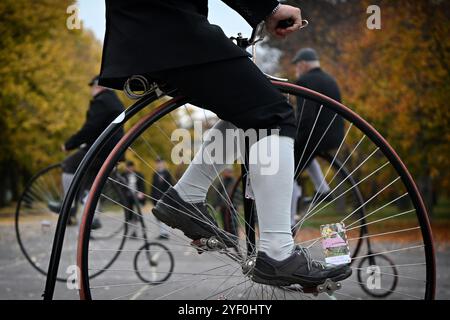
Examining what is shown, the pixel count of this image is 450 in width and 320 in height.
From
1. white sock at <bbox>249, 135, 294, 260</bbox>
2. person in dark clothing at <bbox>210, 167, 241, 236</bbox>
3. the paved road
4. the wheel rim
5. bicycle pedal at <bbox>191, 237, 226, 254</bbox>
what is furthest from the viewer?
the paved road

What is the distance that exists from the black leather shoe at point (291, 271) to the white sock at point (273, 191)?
3cm

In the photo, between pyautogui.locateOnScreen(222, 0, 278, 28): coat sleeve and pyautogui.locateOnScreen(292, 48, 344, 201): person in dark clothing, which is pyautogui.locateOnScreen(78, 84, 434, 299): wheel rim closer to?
pyautogui.locateOnScreen(222, 0, 278, 28): coat sleeve

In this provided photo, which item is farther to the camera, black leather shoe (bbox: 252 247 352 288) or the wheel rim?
black leather shoe (bbox: 252 247 352 288)

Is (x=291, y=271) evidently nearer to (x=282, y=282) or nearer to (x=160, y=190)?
(x=282, y=282)

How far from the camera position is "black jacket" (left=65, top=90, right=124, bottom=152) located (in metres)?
6.08

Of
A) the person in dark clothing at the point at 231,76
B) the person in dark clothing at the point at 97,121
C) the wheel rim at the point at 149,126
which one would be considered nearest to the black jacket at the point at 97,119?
the person in dark clothing at the point at 97,121

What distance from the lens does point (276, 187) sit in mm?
2381

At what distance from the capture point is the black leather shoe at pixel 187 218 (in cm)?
267

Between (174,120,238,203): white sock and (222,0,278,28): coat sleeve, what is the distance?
492 mm

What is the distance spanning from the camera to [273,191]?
2381 millimetres

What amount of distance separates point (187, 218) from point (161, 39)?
781 millimetres

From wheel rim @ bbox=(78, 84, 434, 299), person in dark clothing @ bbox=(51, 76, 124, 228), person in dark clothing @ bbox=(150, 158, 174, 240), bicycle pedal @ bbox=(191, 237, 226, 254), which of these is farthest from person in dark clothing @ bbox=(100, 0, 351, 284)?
person in dark clothing @ bbox=(51, 76, 124, 228)

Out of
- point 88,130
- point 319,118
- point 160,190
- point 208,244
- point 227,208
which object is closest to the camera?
point 208,244

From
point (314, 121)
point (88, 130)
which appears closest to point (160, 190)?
point (314, 121)
